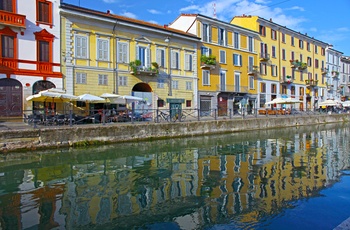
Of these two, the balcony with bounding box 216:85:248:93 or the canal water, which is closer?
the canal water

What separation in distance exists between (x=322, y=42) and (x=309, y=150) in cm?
4281

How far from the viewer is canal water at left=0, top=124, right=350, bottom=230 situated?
5.02 meters

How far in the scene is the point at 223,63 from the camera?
3144 cm

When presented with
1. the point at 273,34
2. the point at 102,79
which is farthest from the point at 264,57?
the point at 102,79

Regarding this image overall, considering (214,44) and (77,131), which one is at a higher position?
(214,44)

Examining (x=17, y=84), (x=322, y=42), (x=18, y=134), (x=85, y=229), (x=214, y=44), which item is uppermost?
(x=322, y=42)

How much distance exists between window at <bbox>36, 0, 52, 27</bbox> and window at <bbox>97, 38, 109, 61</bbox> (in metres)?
3.74

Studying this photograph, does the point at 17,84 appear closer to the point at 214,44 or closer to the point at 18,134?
the point at 18,134

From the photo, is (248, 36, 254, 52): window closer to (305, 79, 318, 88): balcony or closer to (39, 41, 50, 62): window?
(305, 79, 318, 88): balcony

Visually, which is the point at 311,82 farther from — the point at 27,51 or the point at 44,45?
the point at 27,51

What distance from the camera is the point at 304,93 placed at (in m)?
44.8

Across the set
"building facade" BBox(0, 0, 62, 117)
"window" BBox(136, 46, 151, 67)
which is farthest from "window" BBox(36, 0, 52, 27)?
"window" BBox(136, 46, 151, 67)

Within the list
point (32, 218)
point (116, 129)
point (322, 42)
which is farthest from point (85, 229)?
point (322, 42)

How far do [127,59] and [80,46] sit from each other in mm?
4001
